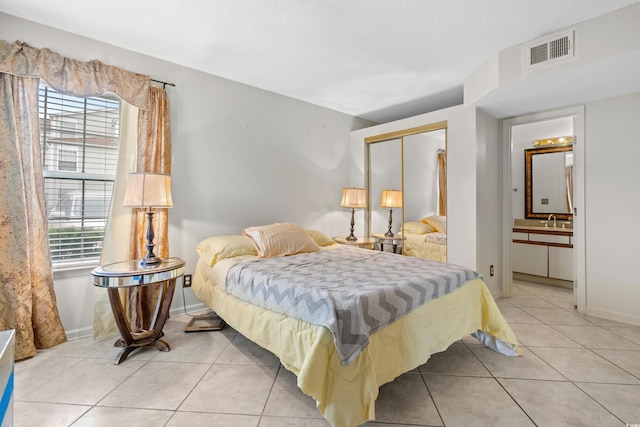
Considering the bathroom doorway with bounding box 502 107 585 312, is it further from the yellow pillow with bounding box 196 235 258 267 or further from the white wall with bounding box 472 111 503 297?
the yellow pillow with bounding box 196 235 258 267

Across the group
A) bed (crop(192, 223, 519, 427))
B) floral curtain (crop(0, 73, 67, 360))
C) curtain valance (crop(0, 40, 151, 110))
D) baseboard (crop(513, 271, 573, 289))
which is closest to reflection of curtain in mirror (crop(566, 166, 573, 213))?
baseboard (crop(513, 271, 573, 289))

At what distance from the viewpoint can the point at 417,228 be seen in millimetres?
3754

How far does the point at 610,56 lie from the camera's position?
2.11 metres

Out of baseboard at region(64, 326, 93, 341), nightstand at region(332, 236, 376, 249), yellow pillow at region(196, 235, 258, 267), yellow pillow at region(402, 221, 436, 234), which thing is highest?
yellow pillow at region(402, 221, 436, 234)

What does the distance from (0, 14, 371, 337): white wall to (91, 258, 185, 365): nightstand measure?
573 millimetres

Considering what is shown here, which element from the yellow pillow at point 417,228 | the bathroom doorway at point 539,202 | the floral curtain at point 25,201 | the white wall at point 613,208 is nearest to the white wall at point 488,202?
the bathroom doorway at point 539,202

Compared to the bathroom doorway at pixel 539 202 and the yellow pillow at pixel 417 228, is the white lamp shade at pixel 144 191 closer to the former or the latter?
the yellow pillow at pixel 417 228

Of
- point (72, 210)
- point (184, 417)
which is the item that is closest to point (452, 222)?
point (184, 417)

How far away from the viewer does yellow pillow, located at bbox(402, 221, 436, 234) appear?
12.0 ft

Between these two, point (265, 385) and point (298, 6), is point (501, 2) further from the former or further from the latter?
point (265, 385)

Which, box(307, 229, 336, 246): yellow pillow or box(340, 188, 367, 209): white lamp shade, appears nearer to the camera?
box(307, 229, 336, 246): yellow pillow

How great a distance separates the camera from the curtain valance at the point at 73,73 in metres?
2.09

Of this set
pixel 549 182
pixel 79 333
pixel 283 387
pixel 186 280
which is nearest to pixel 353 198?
pixel 186 280

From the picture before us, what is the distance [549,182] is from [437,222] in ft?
7.32
